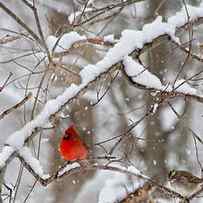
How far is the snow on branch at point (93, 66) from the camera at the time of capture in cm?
316

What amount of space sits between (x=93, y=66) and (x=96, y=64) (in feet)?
0.10

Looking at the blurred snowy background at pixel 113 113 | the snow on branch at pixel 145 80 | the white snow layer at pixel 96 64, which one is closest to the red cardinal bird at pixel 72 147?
the white snow layer at pixel 96 64

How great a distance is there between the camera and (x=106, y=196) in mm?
3693

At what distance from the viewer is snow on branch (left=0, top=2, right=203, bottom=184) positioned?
125 inches

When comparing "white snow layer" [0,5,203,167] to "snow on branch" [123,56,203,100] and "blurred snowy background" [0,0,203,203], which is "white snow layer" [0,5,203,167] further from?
"blurred snowy background" [0,0,203,203]

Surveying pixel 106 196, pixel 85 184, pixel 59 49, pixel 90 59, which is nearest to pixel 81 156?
pixel 106 196

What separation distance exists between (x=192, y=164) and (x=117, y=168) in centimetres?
506

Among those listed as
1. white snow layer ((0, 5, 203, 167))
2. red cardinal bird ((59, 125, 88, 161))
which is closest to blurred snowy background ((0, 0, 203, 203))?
red cardinal bird ((59, 125, 88, 161))

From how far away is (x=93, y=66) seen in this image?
3.36 metres

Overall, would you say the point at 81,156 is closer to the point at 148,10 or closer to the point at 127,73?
the point at 127,73

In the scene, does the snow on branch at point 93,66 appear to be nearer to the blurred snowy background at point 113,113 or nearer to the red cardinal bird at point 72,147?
the red cardinal bird at point 72,147

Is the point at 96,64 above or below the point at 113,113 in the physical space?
below

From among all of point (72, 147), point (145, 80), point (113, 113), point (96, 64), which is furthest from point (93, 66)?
point (113, 113)

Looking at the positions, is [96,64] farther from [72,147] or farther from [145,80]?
[72,147]
